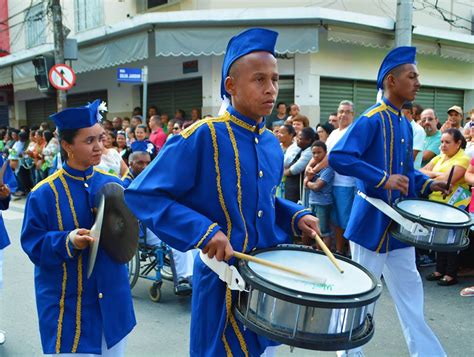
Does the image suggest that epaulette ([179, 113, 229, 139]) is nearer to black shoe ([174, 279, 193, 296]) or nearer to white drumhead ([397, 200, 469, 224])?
white drumhead ([397, 200, 469, 224])

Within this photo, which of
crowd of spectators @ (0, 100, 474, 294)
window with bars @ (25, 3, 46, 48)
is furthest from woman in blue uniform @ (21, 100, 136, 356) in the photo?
window with bars @ (25, 3, 46, 48)

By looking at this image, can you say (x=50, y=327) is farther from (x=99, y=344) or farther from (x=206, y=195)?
(x=206, y=195)

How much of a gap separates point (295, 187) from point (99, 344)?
4.65 m

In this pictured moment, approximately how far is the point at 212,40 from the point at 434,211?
8894mm

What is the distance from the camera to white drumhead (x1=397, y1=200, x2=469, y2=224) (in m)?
3.09

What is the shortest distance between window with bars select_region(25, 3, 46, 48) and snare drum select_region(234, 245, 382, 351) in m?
20.4

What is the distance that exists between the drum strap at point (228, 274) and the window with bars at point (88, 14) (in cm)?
1499

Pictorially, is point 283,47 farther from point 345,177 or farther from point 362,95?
point 345,177

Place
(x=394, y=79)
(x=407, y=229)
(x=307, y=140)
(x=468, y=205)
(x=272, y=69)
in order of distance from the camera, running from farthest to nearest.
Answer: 1. (x=307, y=140)
2. (x=468, y=205)
3. (x=394, y=79)
4. (x=407, y=229)
5. (x=272, y=69)

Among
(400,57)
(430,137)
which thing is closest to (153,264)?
(400,57)

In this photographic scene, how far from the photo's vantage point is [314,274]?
6.22ft

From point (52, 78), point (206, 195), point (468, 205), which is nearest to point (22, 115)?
point (52, 78)

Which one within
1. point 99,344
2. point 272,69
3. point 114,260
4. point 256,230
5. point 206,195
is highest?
point 272,69

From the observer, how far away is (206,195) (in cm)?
205
